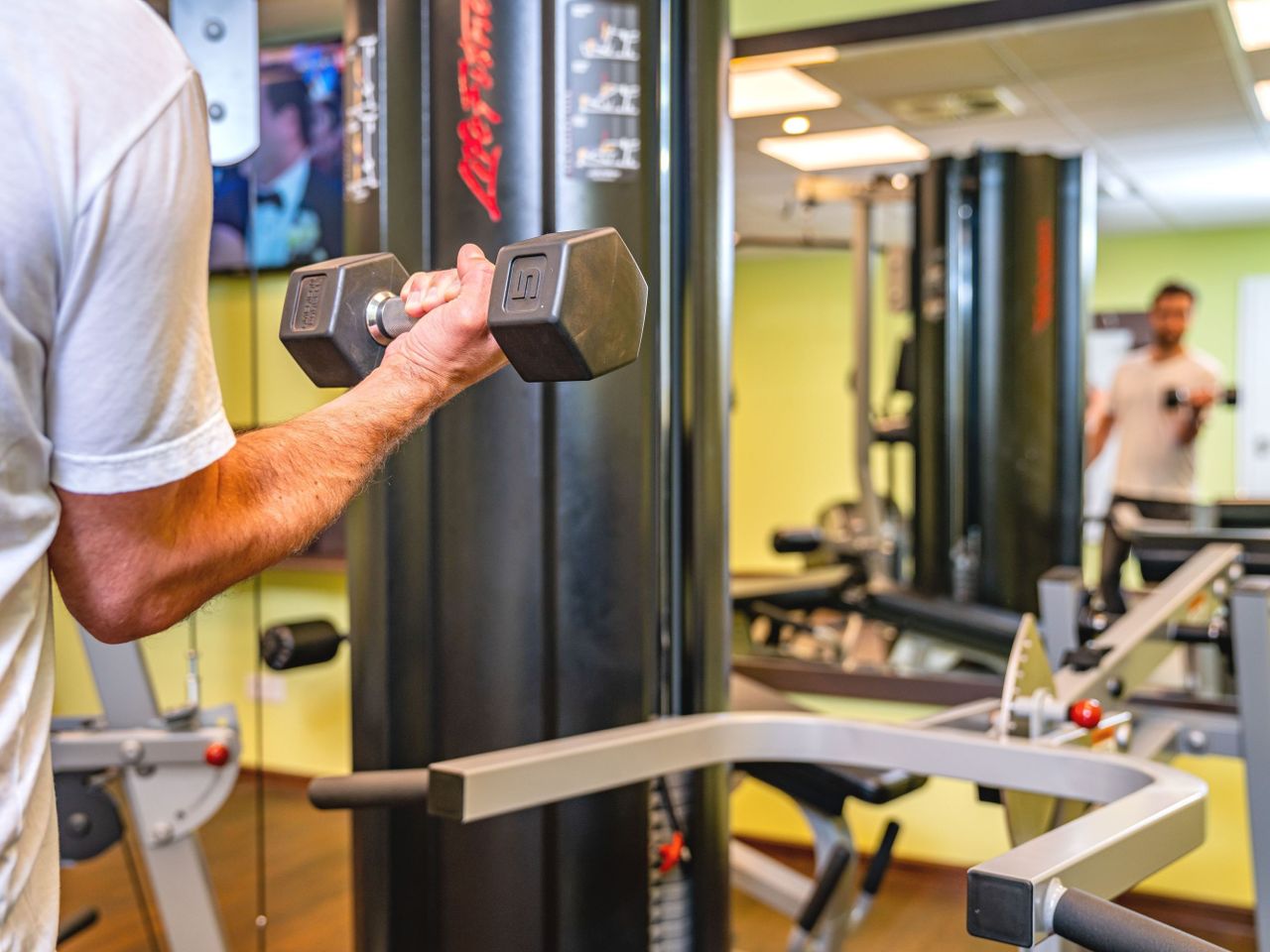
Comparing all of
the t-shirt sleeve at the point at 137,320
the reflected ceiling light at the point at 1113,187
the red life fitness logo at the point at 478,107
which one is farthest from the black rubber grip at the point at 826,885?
the reflected ceiling light at the point at 1113,187

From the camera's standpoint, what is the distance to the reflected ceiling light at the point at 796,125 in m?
3.62

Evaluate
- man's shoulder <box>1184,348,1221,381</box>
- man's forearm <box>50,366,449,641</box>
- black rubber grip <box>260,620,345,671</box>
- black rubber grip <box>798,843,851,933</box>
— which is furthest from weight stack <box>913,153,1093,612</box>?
man's forearm <box>50,366,449,641</box>

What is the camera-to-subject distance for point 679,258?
58.4 inches

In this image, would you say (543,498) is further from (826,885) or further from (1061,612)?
(1061,612)

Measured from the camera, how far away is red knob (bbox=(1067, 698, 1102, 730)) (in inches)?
55.7

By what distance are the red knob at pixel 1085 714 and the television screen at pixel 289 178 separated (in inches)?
54.8

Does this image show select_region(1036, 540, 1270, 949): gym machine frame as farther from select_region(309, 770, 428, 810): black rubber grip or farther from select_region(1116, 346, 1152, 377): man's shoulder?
select_region(1116, 346, 1152, 377): man's shoulder

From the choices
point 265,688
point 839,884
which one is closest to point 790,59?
point 265,688

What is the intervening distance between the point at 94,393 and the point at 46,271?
0.22 feet

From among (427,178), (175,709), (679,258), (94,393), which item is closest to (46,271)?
(94,393)

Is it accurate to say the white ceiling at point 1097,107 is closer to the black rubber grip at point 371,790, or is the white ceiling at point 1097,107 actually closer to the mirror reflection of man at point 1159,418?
the mirror reflection of man at point 1159,418

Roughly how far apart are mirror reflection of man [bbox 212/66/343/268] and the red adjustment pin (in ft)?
3.84

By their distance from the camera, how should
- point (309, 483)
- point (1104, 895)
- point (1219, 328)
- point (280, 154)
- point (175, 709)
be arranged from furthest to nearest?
1. point (1219, 328)
2. point (280, 154)
3. point (175, 709)
4. point (1104, 895)
5. point (309, 483)

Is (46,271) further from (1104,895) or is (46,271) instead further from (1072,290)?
(1072,290)
